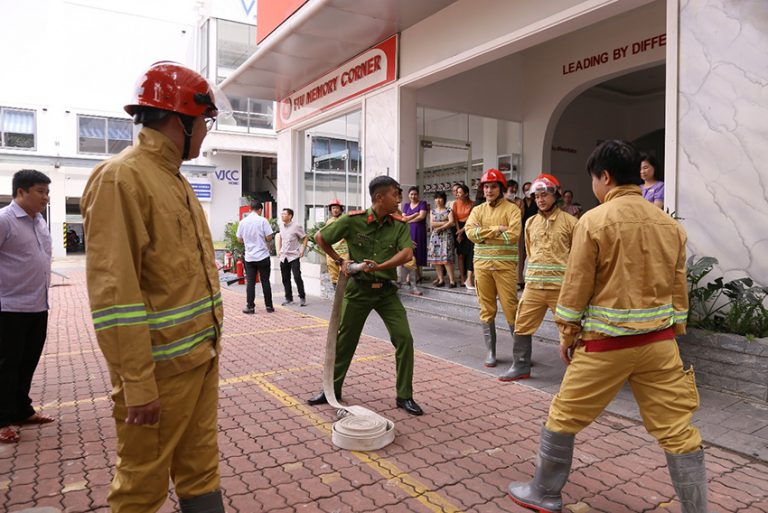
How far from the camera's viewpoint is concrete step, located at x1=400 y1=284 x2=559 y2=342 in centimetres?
784

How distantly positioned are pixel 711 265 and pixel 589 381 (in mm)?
3274

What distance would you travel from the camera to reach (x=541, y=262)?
5113 millimetres

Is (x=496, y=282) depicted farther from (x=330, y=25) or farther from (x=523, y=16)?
(x=330, y=25)

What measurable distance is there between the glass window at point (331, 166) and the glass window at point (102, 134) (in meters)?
15.4

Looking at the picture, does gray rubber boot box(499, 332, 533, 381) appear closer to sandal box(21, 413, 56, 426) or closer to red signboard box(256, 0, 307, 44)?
sandal box(21, 413, 56, 426)

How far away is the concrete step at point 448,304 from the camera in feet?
25.7

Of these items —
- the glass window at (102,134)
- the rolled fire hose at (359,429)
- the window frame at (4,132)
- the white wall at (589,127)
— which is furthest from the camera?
the glass window at (102,134)

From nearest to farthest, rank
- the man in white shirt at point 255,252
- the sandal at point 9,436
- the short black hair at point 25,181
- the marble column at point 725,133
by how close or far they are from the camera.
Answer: the sandal at point 9,436 → the short black hair at point 25,181 → the marble column at point 725,133 → the man in white shirt at point 255,252

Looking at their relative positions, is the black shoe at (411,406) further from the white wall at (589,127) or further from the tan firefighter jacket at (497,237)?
the white wall at (589,127)

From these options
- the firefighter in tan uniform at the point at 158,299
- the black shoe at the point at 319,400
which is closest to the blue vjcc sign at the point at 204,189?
the black shoe at the point at 319,400

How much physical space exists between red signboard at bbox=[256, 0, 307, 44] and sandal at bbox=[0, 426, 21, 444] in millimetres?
8415

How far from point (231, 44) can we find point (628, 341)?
25.9 m

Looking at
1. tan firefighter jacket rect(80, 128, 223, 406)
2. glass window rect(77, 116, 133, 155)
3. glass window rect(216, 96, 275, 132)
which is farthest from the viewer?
glass window rect(77, 116, 133, 155)

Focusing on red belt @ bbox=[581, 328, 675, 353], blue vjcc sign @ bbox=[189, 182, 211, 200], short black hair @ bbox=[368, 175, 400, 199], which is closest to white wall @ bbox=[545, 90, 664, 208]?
short black hair @ bbox=[368, 175, 400, 199]
